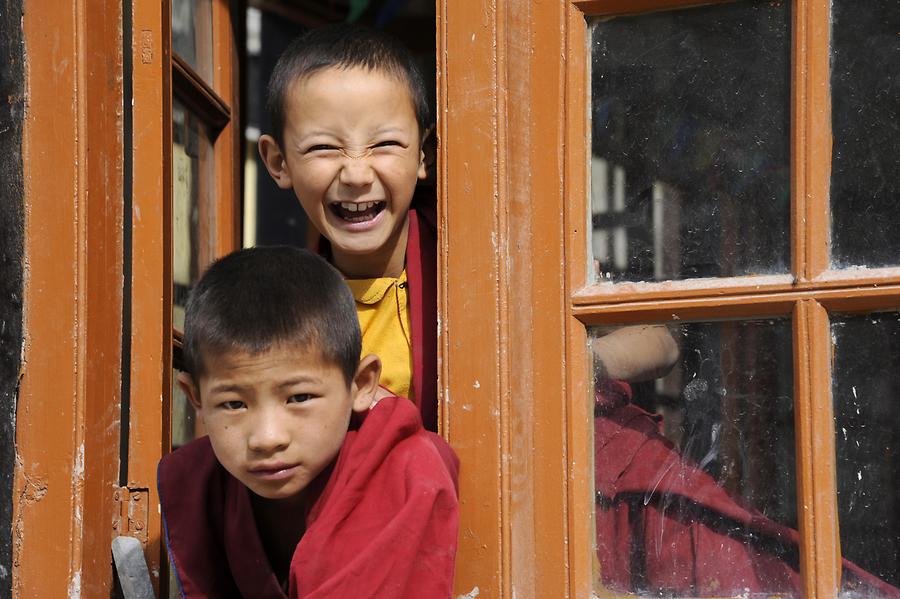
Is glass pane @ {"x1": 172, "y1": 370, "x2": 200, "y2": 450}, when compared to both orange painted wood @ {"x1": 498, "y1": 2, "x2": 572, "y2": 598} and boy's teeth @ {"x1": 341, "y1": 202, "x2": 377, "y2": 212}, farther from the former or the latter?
orange painted wood @ {"x1": 498, "y1": 2, "x2": 572, "y2": 598}

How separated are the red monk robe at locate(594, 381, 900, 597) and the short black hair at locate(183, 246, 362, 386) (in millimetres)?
468

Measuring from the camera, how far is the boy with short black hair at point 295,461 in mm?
1855

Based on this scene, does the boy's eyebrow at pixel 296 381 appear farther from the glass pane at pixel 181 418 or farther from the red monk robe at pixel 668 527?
the glass pane at pixel 181 418

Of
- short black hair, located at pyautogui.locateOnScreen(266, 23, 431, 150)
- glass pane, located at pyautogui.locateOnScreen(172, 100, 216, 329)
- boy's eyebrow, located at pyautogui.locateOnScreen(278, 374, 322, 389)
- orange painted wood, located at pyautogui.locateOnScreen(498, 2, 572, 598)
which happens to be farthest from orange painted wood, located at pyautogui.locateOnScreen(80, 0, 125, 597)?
orange painted wood, located at pyautogui.locateOnScreen(498, 2, 572, 598)

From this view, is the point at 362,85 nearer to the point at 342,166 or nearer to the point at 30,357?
the point at 342,166

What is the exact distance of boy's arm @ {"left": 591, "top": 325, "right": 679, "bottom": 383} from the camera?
2119 millimetres

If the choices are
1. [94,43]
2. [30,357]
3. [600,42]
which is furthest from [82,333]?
[600,42]

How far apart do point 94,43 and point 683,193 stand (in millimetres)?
1122

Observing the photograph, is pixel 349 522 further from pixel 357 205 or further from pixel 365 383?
pixel 357 205

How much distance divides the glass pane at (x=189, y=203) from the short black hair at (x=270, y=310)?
0.54m

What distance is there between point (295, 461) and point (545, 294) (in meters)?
0.54

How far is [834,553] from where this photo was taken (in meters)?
1.96

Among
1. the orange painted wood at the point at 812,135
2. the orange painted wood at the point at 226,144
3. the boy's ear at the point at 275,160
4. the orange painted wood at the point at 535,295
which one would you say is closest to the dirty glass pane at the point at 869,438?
the orange painted wood at the point at 812,135

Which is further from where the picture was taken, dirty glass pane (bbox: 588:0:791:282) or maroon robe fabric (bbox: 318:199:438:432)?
maroon robe fabric (bbox: 318:199:438:432)
